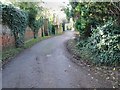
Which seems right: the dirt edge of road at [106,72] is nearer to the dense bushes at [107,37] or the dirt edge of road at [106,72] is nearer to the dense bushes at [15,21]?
the dense bushes at [107,37]

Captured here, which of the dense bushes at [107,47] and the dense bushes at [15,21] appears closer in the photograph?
the dense bushes at [107,47]

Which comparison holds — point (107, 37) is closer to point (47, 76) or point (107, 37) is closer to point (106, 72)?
point (106, 72)

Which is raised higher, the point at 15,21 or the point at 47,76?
the point at 15,21

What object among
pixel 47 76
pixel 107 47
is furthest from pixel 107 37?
pixel 47 76

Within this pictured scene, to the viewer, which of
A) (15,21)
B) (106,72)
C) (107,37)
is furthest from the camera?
(15,21)

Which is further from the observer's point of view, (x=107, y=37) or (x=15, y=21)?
(x=15, y=21)

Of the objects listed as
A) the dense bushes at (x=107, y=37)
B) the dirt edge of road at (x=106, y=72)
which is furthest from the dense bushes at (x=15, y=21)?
the dirt edge of road at (x=106, y=72)

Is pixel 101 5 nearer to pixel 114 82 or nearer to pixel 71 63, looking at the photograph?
pixel 71 63

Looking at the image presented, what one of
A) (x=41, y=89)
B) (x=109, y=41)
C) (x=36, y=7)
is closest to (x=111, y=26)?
(x=109, y=41)

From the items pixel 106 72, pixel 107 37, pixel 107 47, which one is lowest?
pixel 106 72

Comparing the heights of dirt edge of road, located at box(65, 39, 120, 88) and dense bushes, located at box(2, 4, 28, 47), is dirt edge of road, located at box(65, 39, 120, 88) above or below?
below

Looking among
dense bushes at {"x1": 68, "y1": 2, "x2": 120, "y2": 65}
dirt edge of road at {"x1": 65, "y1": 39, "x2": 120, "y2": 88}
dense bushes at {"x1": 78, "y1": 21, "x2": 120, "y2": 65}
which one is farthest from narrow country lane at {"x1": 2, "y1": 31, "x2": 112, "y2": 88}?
dense bushes at {"x1": 68, "y1": 2, "x2": 120, "y2": 65}

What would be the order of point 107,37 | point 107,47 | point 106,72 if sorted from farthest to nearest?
point 107,37
point 107,47
point 106,72

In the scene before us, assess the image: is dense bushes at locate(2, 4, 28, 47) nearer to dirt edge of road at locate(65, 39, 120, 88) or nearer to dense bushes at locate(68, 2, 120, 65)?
dense bushes at locate(68, 2, 120, 65)
